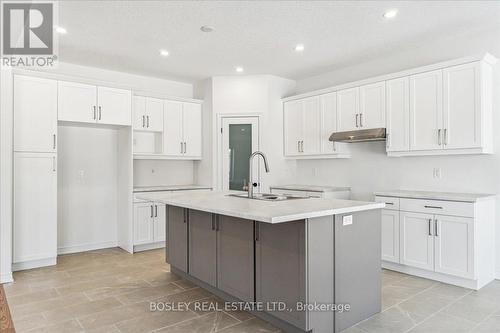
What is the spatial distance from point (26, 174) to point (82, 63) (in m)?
1.85

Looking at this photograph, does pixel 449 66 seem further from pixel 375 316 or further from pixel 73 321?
pixel 73 321

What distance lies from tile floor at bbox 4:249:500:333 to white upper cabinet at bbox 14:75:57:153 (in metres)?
1.56

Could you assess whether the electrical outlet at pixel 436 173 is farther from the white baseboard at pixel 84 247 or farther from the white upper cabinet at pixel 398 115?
the white baseboard at pixel 84 247

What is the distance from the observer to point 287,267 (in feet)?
7.96

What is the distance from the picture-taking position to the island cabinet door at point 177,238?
3627mm

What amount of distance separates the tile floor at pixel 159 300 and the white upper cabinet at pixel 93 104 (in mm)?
2013

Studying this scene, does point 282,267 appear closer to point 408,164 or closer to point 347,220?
point 347,220

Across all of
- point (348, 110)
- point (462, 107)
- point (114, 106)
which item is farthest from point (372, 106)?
point (114, 106)

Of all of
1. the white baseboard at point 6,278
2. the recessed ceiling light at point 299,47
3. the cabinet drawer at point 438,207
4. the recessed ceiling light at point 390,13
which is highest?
the recessed ceiling light at point 299,47

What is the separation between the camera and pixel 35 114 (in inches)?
164

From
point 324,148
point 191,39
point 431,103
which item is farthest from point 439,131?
point 191,39

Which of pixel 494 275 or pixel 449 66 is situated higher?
pixel 449 66

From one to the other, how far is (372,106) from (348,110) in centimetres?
37

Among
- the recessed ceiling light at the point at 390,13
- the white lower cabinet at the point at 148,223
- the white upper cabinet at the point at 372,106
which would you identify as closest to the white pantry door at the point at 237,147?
the white lower cabinet at the point at 148,223
